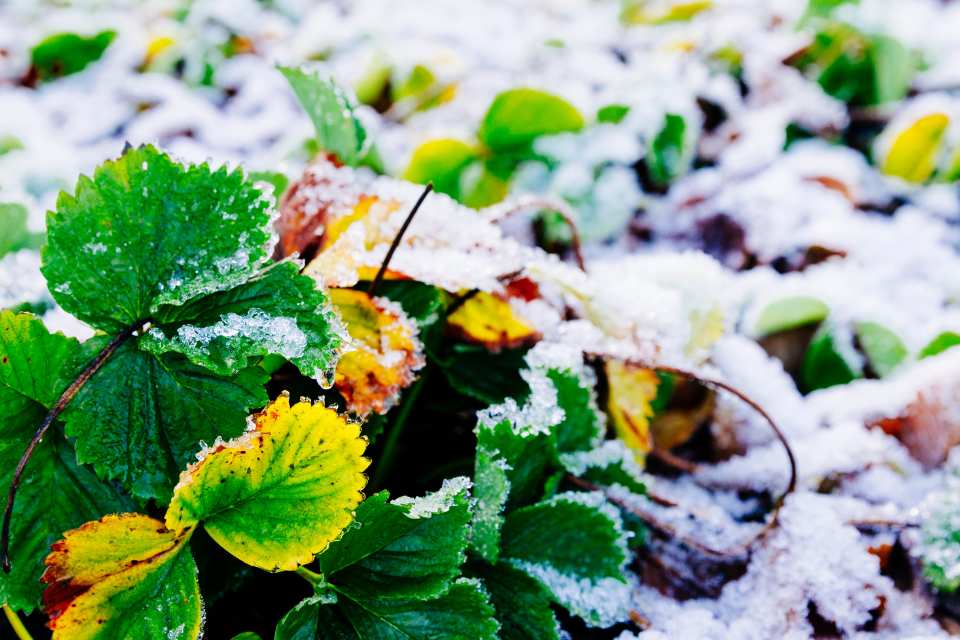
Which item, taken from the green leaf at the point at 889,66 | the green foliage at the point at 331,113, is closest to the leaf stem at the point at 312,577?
the green foliage at the point at 331,113

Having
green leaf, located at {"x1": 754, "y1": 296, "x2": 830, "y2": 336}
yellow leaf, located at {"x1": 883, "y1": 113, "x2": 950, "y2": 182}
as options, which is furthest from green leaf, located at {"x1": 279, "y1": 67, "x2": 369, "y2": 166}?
yellow leaf, located at {"x1": 883, "y1": 113, "x2": 950, "y2": 182}

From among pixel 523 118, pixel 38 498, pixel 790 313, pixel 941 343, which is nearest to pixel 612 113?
pixel 523 118

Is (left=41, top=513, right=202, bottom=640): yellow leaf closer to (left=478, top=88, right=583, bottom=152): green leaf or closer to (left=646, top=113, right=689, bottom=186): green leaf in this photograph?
(left=478, top=88, right=583, bottom=152): green leaf

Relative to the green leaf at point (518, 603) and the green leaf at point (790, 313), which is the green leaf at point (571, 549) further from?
the green leaf at point (790, 313)

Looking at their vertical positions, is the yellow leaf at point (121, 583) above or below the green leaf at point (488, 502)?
above

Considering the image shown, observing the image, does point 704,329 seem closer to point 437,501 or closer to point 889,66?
point 437,501

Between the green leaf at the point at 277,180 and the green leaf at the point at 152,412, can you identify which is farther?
the green leaf at the point at 277,180

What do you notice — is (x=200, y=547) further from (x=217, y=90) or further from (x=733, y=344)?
(x=217, y=90)
